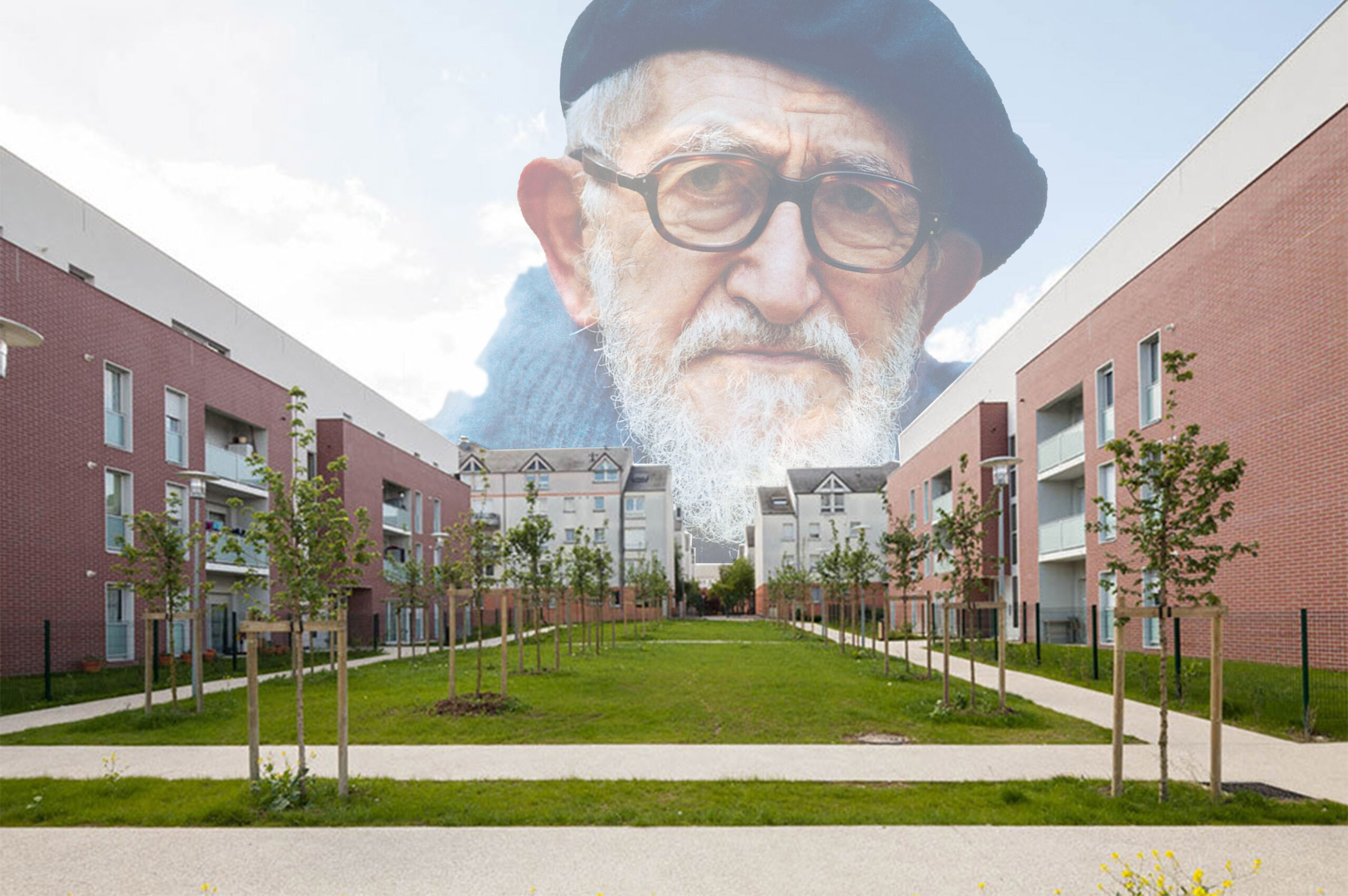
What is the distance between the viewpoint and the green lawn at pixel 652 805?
7688 millimetres

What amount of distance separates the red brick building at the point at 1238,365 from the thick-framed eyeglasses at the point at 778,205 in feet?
173

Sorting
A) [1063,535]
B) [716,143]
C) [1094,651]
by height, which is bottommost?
[1094,651]

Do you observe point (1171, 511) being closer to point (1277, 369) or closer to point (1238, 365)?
point (1277, 369)

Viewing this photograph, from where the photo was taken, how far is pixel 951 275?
90.8 m

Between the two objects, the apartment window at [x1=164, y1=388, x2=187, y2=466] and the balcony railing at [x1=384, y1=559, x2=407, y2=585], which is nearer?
the apartment window at [x1=164, y1=388, x2=187, y2=466]

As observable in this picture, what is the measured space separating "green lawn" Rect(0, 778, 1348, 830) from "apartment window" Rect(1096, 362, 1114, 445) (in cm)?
1971

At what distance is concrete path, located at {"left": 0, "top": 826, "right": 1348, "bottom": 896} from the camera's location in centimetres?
600

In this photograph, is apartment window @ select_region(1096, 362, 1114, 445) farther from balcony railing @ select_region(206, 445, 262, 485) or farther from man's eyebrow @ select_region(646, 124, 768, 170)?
man's eyebrow @ select_region(646, 124, 768, 170)

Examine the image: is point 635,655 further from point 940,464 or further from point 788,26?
point 788,26

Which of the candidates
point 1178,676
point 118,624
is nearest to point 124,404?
point 118,624

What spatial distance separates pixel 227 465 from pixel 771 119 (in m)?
64.1

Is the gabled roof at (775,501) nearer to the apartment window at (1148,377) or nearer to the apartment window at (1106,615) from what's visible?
the apartment window at (1106,615)

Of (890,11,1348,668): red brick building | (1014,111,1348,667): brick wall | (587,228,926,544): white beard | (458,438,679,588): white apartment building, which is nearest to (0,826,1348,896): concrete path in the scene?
(890,11,1348,668): red brick building

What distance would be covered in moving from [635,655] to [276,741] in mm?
16877
